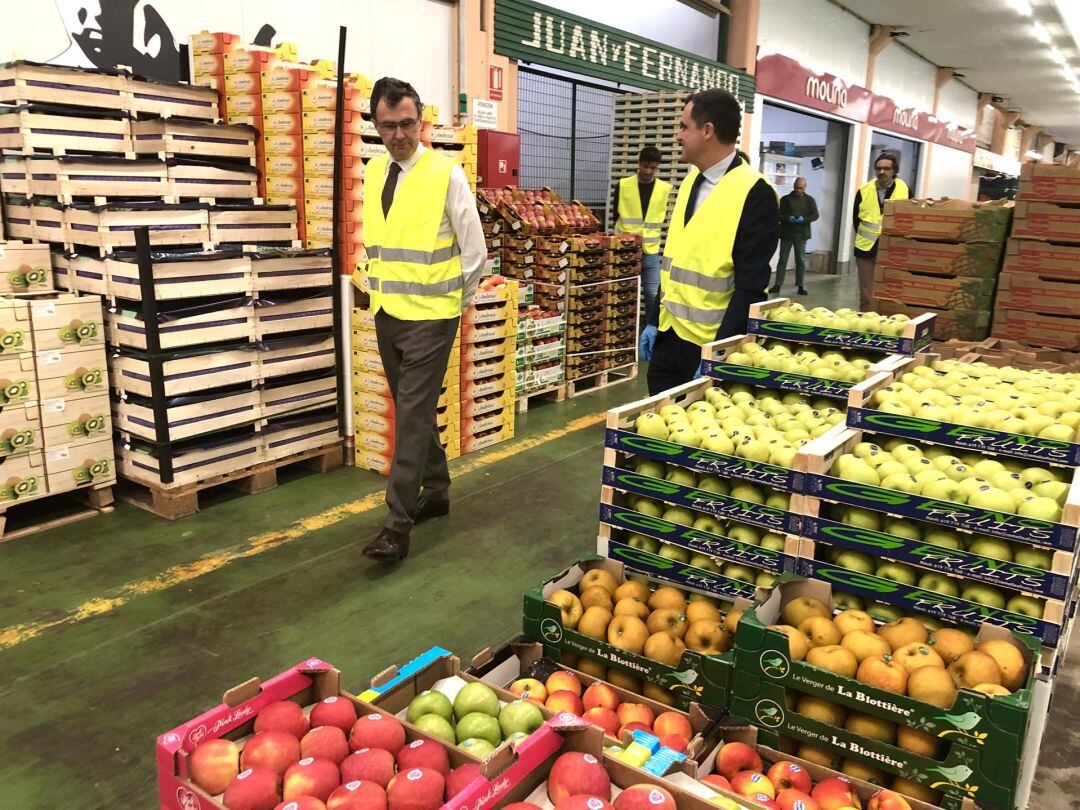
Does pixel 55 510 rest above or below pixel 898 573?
below

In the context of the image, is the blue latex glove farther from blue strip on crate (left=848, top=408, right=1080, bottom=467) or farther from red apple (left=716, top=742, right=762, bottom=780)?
red apple (left=716, top=742, right=762, bottom=780)

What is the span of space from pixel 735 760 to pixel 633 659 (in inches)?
17.1

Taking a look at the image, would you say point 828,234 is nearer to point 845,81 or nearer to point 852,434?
point 845,81

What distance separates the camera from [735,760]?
2.30 meters

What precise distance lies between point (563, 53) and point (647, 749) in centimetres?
1016

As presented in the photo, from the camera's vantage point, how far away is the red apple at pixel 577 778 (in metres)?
1.88

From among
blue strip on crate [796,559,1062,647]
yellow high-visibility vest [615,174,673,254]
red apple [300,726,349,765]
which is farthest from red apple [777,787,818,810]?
yellow high-visibility vest [615,174,673,254]

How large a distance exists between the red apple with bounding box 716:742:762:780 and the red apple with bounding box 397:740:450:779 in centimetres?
78

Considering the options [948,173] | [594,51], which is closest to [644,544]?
[594,51]

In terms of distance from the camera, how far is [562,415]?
7.84 metres

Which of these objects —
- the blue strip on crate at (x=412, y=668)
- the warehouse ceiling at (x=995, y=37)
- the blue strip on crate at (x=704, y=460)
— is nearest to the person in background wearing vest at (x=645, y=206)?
the blue strip on crate at (x=704, y=460)

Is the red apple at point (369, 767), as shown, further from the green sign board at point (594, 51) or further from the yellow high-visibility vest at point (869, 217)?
the yellow high-visibility vest at point (869, 217)

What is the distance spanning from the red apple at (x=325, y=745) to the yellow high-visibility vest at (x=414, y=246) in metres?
2.81

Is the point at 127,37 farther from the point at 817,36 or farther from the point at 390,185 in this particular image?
the point at 817,36
